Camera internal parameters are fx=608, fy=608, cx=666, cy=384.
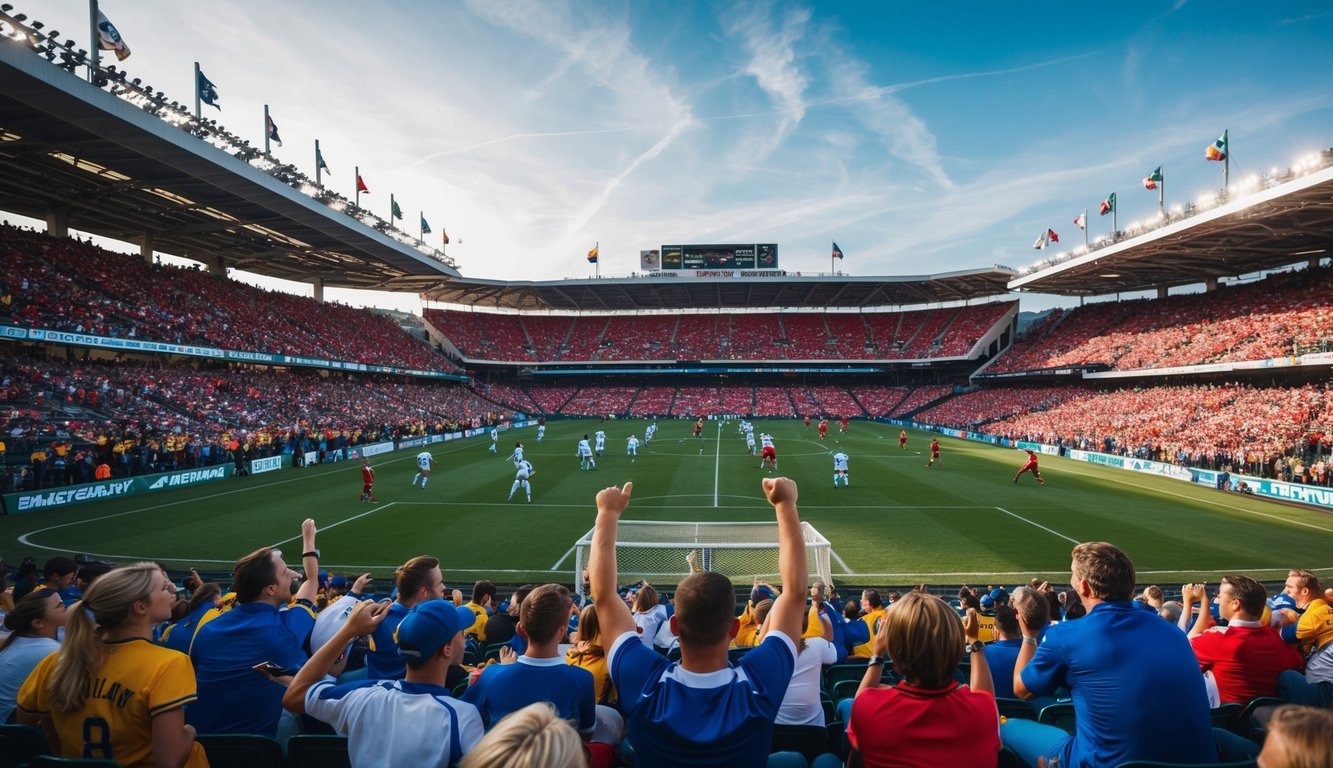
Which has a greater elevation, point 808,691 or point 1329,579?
point 808,691

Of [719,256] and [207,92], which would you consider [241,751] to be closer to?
[207,92]

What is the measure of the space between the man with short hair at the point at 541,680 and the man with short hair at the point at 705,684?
0.56 m

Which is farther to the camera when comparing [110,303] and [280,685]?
[110,303]

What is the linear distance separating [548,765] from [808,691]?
10.1ft

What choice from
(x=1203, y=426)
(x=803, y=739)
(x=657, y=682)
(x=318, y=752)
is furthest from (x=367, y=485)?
(x=1203, y=426)

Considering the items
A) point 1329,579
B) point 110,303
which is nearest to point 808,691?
point 1329,579

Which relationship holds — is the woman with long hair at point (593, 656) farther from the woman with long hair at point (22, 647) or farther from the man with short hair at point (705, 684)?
the woman with long hair at point (22, 647)

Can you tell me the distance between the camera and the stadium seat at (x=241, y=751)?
3453 mm

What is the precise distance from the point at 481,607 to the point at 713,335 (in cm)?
7000

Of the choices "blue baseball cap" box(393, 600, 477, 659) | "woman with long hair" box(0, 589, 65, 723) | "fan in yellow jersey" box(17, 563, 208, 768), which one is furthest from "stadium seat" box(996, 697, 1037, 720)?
"woman with long hair" box(0, 589, 65, 723)

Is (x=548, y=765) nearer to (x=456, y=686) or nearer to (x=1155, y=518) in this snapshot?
(x=456, y=686)

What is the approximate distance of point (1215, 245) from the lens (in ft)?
121

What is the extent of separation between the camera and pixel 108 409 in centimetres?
2655

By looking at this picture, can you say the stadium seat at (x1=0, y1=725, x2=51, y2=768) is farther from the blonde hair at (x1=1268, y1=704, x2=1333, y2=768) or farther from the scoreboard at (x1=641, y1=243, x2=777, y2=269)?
the scoreboard at (x1=641, y1=243, x2=777, y2=269)
